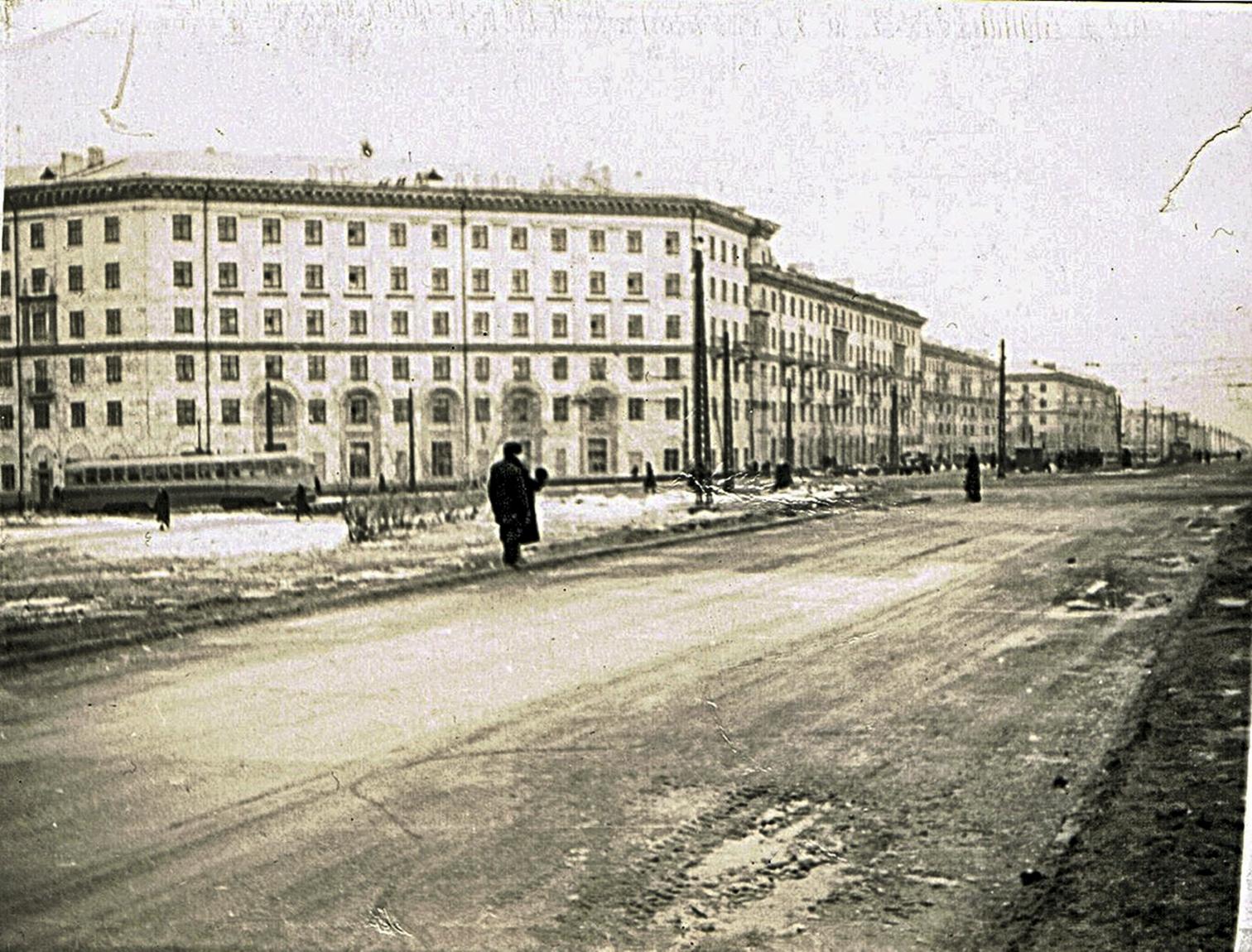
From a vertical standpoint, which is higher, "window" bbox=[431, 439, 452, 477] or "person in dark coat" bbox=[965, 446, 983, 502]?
"window" bbox=[431, 439, 452, 477]

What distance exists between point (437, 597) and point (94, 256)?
3712mm

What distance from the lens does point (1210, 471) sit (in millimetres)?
3832

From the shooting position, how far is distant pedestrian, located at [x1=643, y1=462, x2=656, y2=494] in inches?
139

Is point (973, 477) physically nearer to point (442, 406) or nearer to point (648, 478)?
point (648, 478)

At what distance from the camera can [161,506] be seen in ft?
11.0

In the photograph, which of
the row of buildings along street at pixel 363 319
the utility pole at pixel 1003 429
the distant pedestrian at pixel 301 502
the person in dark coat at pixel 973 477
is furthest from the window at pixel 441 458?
the person in dark coat at pixel 973 477

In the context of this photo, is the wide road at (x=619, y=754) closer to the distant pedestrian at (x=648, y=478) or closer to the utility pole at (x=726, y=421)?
the utility pole at (x=726, y=421)

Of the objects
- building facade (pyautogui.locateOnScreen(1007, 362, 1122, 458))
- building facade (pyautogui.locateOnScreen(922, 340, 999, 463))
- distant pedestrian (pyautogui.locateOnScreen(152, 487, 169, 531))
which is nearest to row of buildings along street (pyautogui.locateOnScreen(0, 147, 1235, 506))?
distant pedestrian (pyautogui.locateOnScreen(152, 487, 169, 531))

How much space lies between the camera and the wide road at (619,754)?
96.6 inches

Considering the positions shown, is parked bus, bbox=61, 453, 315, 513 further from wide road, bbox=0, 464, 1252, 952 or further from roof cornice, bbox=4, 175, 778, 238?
roof cornice, bbox=4, 175, 778, 238

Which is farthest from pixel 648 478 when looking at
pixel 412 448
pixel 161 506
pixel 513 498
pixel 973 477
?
pixel 973 477

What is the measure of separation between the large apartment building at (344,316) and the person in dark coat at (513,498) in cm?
9

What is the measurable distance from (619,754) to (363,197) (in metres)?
2.15

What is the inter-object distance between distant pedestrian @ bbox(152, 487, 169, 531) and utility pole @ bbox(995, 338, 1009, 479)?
3.08 metres
